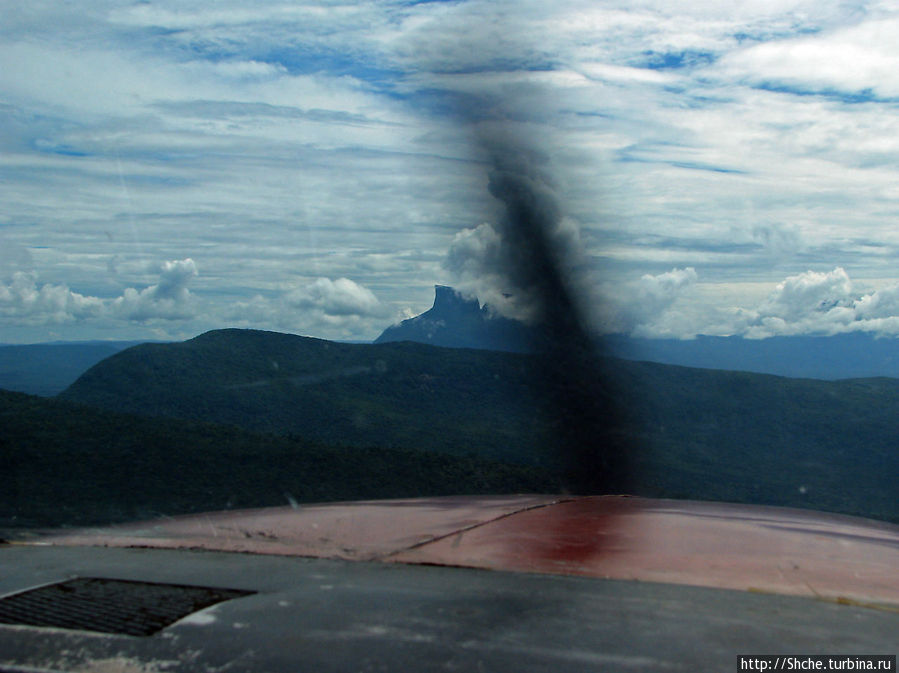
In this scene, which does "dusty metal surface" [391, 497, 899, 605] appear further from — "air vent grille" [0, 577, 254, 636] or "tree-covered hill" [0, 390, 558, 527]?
"tree-covered hill" [0, 390, 558, 527]

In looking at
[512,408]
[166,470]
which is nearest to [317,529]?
[166,470]

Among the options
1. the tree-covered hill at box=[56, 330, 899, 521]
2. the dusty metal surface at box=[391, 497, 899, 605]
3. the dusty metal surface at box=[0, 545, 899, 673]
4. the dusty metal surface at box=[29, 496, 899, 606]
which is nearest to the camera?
the dusty metal surface at box=[0, 545, 899, 673]

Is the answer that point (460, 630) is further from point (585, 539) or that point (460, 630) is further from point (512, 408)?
point (512, 408)

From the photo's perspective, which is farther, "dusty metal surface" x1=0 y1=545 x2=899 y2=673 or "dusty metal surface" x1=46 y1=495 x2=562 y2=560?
"dusty metal surface" x1=46 y1=495 x2=562 y2=560

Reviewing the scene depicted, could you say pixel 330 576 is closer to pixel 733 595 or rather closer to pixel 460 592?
pixel 460 592

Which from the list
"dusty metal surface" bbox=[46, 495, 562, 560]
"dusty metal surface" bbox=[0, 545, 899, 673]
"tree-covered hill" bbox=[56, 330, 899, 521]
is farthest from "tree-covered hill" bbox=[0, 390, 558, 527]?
"tree-covered hill" bbox=[56, 330, 899, 521]

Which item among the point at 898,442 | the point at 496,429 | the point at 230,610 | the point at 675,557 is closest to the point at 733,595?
the point at 675,557

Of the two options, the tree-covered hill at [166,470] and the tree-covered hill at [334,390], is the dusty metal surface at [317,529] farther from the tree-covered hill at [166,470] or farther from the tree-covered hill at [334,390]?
the tree-covered hill at [334,390]
